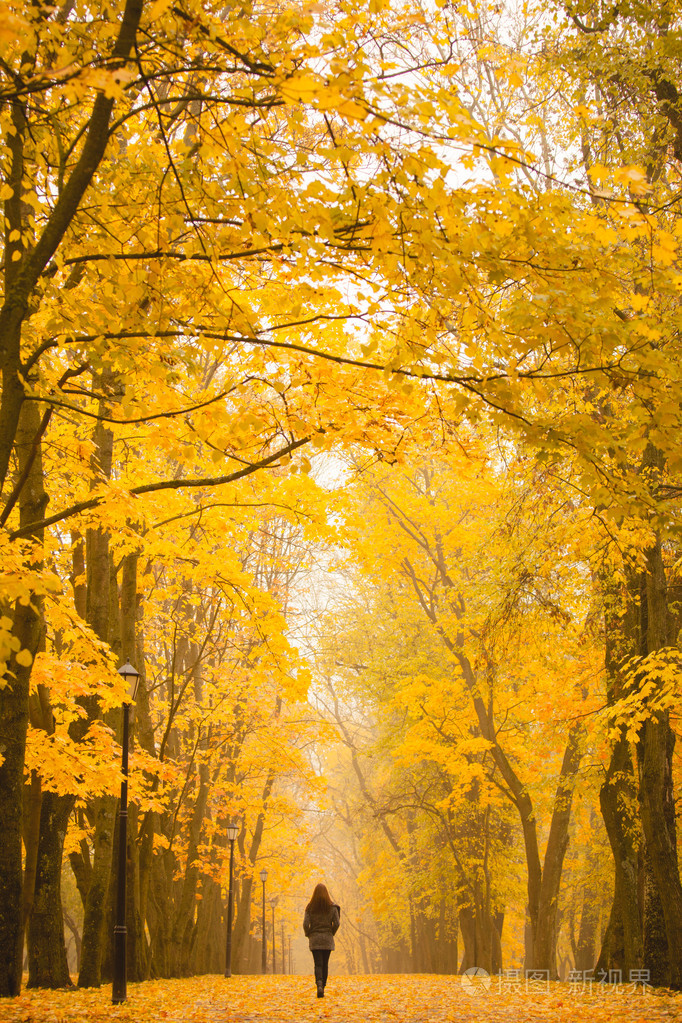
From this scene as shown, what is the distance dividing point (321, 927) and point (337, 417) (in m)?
7.25

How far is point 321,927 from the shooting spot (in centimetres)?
1038

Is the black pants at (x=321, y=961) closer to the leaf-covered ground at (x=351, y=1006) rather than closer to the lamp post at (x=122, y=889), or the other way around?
the leaf-covered ground at (x=351, y=1006)

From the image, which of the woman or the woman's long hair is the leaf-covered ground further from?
the woman's long hair

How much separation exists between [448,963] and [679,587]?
19759mm

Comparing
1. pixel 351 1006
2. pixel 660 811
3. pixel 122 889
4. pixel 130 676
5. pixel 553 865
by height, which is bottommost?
pixel 351 1006

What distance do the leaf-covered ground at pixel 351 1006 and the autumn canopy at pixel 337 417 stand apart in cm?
68

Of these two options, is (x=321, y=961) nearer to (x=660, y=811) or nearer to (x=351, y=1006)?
(x=351, y=1006)

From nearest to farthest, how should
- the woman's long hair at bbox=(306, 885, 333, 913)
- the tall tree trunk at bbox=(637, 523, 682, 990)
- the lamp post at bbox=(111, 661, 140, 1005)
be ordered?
the tall tree trunk at bbox=(637, 523, 682, 990), the lamp post at bbox=(111, 661, 140, 1005), the woman's long hair at bbox=(306, 885, 333, 913)

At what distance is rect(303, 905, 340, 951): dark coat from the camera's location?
10.3 metres

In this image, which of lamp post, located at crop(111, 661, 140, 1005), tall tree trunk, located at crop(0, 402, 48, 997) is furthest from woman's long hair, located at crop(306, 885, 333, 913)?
tall tree trunk, located at crop(0, 402, 48, 997)

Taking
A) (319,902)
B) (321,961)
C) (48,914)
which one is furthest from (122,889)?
(321,961)

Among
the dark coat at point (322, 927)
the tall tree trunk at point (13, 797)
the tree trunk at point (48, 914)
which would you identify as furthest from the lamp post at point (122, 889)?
the dark coat at point (322, 927)

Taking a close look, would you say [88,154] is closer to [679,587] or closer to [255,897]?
[679,587]

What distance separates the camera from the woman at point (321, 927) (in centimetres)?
1034
